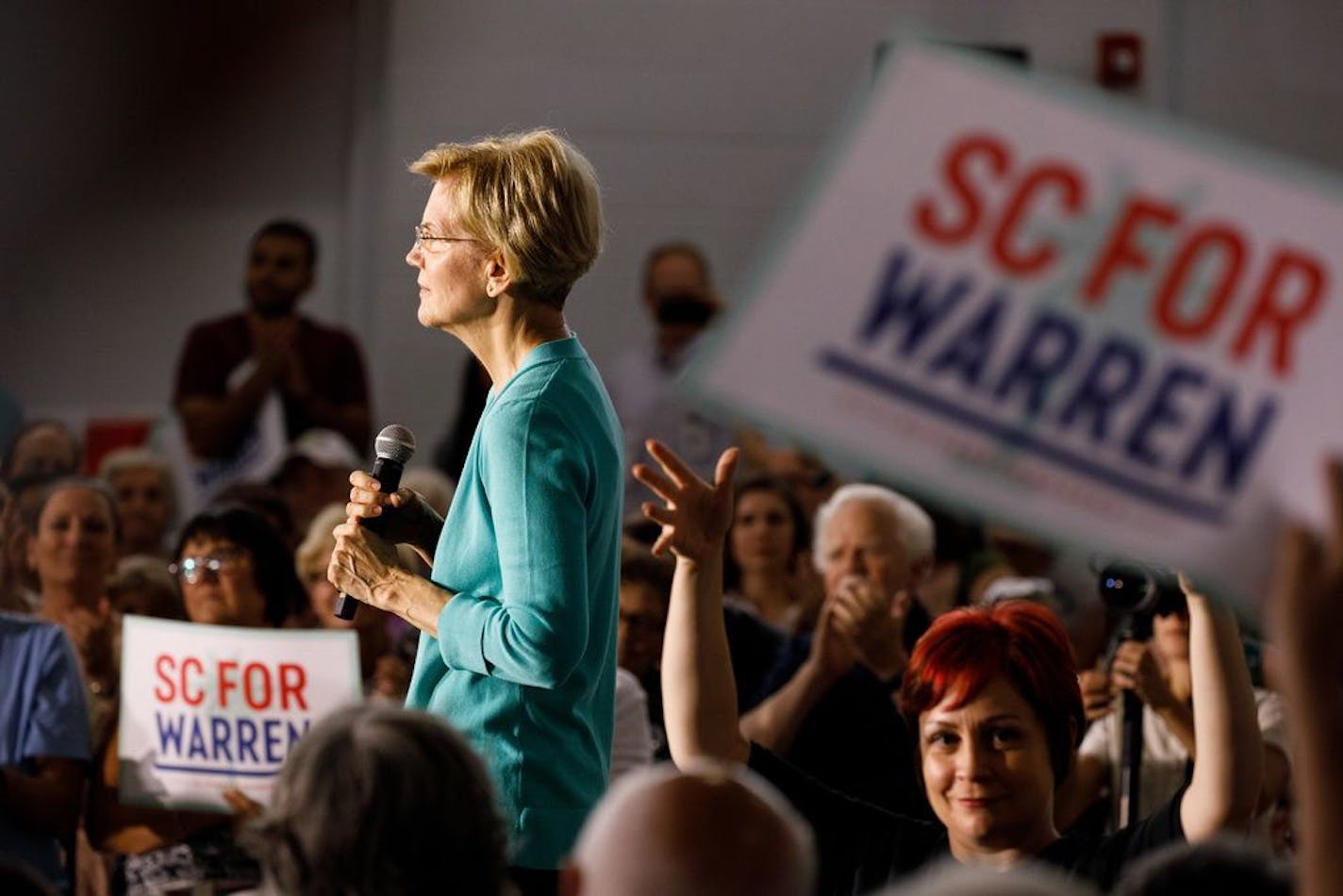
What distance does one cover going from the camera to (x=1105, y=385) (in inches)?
76.8

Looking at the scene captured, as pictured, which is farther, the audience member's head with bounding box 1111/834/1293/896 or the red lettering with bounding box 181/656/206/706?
the red lettering with bounding box 181/656/206/706

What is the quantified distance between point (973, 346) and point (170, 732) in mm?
2751

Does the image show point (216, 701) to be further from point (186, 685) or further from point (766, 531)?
point (766, 531)

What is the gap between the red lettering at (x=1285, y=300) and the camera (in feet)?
6.24

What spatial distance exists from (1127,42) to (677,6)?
1.88 metres

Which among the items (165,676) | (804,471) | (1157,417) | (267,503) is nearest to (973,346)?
(1157,417)

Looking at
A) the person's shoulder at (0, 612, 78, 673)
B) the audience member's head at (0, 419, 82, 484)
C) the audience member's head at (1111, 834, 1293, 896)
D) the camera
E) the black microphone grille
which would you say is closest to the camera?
the audience member's head at (1111, 834, 1293, 896)

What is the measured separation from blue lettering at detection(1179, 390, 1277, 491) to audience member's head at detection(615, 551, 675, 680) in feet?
9.70

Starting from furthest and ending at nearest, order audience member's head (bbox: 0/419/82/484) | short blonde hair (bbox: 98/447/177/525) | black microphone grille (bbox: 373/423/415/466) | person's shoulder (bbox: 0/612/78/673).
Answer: short blonde hair (bbox: 98/447/177/525)
audience member's head (bbox: 0/419/82/484)
person's shoulder (bbox: 0/612/78/673)
black microphone grille (bbox: 373/423/415/466)

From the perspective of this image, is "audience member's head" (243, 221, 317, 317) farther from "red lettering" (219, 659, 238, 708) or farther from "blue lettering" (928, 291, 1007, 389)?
"blue lettering" (928, 291, 1007, 389)

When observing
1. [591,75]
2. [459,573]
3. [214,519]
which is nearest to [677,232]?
[591,75]

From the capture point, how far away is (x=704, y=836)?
179cm

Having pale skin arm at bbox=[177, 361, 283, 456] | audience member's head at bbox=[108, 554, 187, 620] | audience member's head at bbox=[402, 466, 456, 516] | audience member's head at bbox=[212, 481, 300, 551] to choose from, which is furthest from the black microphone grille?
pale skin arm at bbox=[177, 361, 283, 456]

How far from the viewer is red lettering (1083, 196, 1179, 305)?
194cm
